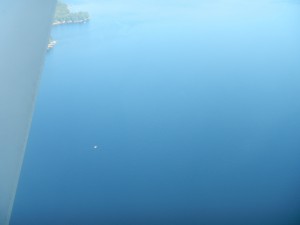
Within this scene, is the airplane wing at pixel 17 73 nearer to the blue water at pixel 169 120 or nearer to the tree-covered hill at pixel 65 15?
the blue water at pixel 169 120

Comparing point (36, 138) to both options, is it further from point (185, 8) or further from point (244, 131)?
point (185, 8)

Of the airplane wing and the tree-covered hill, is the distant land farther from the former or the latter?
the airplane wing

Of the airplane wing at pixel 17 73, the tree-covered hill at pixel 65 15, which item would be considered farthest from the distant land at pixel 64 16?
the airplane wing at pixel 17 73

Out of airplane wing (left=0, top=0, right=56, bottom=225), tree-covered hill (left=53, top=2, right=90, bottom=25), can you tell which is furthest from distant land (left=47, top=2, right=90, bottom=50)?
airplane wing (left=0, top=0, right=56, bottom=225)

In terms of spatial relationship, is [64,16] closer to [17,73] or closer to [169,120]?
[169,120]

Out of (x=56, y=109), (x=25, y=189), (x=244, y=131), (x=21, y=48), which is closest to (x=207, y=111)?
(x=244, y=131)

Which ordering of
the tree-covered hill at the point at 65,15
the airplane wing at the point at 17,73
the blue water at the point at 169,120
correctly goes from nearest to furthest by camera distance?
the airplane wing at the point at 17,73, the blue water at the point at 169,120, the tree-covered hill at the point at 65,15
